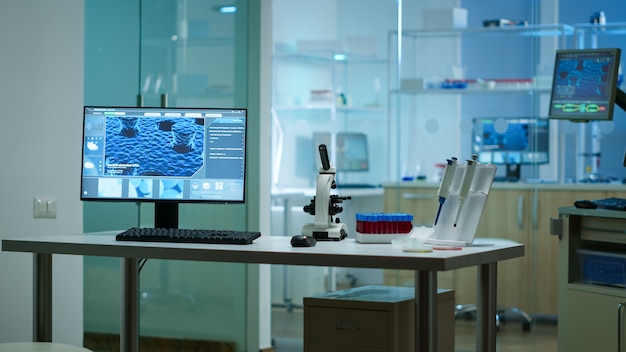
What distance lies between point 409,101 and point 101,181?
293cm

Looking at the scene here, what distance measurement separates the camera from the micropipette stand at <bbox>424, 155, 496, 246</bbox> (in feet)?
10.7

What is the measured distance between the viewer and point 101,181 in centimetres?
367

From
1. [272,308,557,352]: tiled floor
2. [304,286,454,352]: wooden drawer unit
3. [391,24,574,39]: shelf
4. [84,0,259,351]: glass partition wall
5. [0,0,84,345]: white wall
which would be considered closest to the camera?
[304,286,454,352]: wooden drawer unit

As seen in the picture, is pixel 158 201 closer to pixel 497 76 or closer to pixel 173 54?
pixel 173 54

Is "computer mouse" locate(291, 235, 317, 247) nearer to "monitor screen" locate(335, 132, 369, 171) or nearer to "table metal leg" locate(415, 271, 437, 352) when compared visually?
"table metal leg" locate(415, 271, 437, 352)

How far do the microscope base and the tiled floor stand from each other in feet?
6.91

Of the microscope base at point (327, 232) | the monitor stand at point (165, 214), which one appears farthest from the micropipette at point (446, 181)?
the monitor stand at point (165, 214)

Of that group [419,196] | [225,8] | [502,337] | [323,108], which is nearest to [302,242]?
[225,8]

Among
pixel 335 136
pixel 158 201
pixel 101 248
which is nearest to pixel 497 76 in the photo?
pixel 335 136

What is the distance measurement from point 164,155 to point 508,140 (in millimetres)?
2986

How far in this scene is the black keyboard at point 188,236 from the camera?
3.30 m

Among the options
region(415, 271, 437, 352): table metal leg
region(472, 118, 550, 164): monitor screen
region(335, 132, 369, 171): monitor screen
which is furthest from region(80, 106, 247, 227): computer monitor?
region(335, 132, 369, 171): monitor screen

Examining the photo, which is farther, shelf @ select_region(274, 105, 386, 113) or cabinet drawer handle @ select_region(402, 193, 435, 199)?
shelf @ select_region(274, 105, 386, 113)

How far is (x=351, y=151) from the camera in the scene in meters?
7.05
